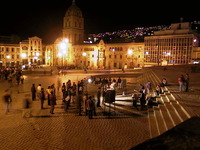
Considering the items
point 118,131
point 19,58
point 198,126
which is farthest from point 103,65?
point 198,126

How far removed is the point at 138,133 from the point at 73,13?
73.1 m

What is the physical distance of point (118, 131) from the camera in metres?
9.90

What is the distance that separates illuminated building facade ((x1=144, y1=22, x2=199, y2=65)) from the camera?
49806mm

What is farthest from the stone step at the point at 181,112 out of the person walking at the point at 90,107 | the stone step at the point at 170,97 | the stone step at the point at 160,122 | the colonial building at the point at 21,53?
the colonial building at the point at 21,53

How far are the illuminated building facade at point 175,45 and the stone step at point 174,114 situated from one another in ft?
123

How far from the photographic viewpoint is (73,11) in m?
76.2

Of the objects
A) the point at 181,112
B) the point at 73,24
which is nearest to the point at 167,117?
the point at 181,112

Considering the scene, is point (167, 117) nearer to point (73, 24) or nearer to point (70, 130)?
point (70, 130)

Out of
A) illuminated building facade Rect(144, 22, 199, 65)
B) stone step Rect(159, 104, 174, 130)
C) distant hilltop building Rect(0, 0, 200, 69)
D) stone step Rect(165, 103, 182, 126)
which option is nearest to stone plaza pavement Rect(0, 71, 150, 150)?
stone step Rect(159, 104, 174, 130)

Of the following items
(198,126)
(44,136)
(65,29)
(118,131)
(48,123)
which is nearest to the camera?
(198,126)

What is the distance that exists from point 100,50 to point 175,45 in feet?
87.7

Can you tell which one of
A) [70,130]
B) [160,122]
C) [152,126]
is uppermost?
[160,122]

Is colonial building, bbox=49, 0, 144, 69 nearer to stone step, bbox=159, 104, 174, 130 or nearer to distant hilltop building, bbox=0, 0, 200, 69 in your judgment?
distant hilltop building, bbox=0, 0, 200, 69

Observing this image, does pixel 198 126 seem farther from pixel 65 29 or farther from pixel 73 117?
pixel 65 29
